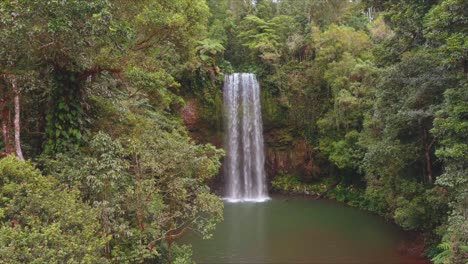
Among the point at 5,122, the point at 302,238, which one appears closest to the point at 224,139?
the point at 302,238

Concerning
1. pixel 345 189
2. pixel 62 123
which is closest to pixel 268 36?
pixel 345 189

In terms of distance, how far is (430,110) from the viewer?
986 centimetres

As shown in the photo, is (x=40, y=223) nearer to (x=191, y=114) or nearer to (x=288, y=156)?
(x=191, y=114)

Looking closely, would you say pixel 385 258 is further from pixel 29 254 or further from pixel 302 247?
pixel 29 254

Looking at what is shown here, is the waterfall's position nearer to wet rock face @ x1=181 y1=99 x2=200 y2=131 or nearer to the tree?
wet rock face @ x1=181 y1=99 x2=200 y2=131

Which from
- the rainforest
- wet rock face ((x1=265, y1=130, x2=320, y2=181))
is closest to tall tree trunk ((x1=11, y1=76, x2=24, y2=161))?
the rainforest

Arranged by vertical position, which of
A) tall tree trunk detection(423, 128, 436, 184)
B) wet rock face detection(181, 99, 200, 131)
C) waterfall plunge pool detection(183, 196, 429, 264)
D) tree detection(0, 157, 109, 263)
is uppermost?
wet rock face detection(181, 99, 200, 131)

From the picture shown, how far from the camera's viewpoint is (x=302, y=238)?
520 inches

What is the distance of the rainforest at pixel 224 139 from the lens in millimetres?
6102

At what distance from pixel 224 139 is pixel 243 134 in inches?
44.3

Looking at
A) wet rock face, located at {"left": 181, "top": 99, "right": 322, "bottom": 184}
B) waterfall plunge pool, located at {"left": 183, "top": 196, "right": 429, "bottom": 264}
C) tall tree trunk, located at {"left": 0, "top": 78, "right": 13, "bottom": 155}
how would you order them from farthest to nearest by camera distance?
wet rock face, located at {"left": 181, "top": 99, "right": 322, "bottom": 184}, waterfall plunge pool, located at {"left": 183, "top": 196, "right": 429, "bottom": 264}, tall tree trunk, located at {"left": 0, "top": 78, "right": 13, "bottom": 155}

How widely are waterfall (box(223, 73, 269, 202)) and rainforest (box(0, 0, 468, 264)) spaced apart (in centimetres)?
8

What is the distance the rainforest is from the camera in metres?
6.10

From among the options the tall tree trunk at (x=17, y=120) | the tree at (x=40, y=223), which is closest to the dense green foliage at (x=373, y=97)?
the tree at (x=40, y=223)
